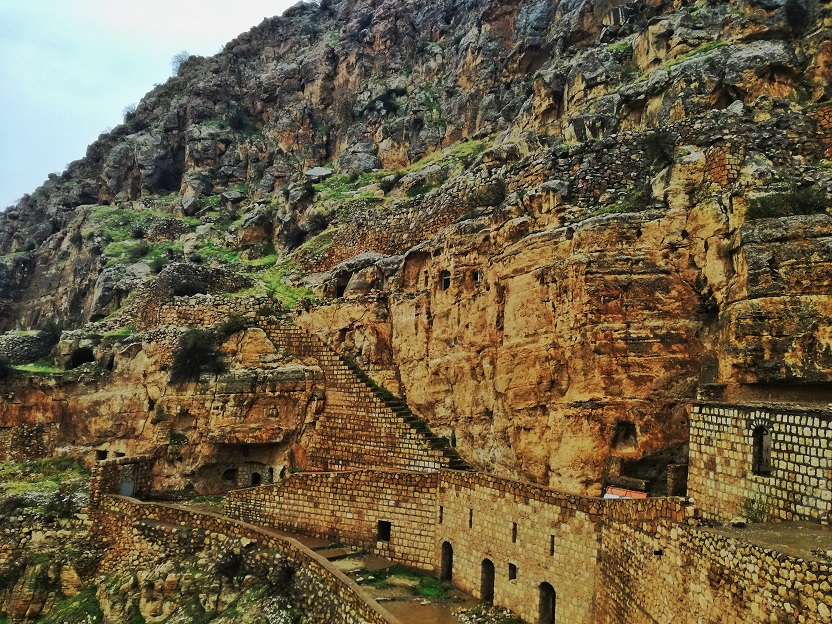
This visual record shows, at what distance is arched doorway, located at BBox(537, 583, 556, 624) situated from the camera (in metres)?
11.7

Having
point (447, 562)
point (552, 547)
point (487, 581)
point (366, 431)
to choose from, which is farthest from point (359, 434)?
point (552, 547)

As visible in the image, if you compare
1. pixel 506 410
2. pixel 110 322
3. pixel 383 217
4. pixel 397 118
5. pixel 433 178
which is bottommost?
pixel 506 410

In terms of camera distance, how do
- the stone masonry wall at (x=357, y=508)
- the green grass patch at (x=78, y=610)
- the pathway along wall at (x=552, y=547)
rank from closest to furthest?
the pathway along wall at (x=552, y=547), the stone masonry wall at (x=357, y=508), the green grass patch at (x=78, y=610)

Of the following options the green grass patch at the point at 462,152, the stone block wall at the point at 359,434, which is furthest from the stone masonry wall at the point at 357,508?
the green grass patch at the point at 462,152

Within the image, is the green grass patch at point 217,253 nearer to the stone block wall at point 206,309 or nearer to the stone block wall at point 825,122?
the stone block wall at point 206,309

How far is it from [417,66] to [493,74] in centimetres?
920

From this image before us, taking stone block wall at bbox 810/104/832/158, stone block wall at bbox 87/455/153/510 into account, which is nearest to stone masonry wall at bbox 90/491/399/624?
stone block wall at bbox 87/455/153/510

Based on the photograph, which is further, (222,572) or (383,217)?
(383,217)

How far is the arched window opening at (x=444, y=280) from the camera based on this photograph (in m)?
17.4

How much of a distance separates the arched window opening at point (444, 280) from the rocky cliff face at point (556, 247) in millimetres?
145

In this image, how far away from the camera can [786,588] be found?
22.4ft

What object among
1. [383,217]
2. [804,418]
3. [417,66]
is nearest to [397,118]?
[417,66]

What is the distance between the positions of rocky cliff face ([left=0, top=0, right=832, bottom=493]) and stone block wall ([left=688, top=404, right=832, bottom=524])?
3.59 ft

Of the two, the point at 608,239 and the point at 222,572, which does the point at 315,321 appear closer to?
the point at 222,572
